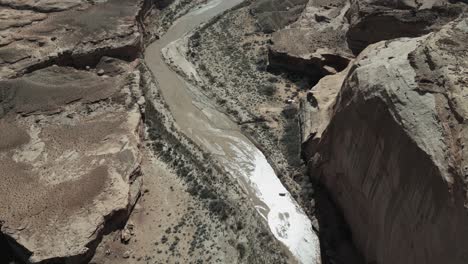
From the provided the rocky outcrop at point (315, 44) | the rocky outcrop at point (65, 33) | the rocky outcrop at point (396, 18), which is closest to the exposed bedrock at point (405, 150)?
the rocky outcrop at point (396, 18)

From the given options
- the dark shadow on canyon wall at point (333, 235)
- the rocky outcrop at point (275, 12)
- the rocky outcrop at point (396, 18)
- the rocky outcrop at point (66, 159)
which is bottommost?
the dark shadow on canyon wall at point (333, 235)

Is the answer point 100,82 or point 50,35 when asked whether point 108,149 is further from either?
point 50,35

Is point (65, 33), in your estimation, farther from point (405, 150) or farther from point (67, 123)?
point (405, 150)

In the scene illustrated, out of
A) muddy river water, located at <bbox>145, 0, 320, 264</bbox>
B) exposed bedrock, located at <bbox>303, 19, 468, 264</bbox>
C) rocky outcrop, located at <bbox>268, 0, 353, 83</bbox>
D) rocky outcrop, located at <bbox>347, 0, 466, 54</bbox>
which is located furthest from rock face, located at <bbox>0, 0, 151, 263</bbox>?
rocky outcrop, located at <bbox>347, 0, 466, 54</bbox>

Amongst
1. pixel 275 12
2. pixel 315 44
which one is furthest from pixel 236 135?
pixel 275 12

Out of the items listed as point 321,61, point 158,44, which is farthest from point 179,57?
point 321,61

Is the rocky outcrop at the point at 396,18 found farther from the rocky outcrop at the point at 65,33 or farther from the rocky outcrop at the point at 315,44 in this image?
the rocky outcrop at the point at 65,33
